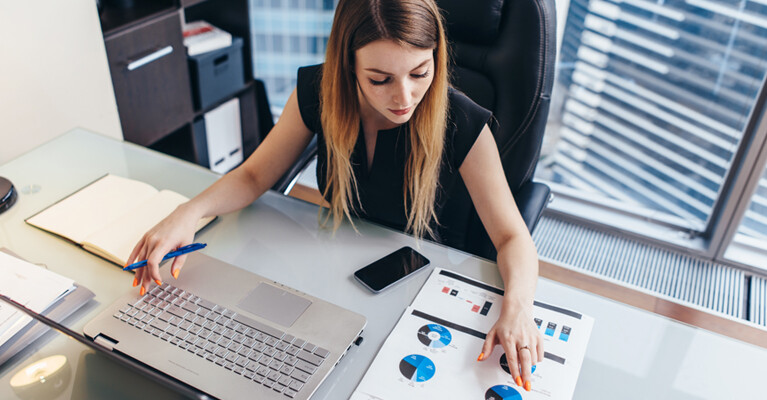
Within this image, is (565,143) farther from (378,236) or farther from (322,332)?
(322,332)

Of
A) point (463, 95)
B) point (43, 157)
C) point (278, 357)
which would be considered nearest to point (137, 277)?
point (278, 357)

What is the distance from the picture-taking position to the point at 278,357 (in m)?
0.85

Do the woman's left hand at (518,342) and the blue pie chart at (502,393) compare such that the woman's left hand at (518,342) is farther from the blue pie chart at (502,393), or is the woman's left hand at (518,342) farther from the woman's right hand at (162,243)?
the woman's right hand at (162,243)

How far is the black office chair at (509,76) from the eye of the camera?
117 centimetres

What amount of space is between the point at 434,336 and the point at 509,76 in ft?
2.03

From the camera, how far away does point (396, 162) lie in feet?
4.01

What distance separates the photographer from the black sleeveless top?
1164 mm

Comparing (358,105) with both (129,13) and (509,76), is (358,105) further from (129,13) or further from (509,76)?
(129,13)

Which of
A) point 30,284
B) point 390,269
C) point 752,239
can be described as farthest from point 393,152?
point 752,239

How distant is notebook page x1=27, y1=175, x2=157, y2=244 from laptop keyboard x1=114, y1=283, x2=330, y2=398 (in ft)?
0.87

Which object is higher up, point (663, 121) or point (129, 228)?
point (129, 228)

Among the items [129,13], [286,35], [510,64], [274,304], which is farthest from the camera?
[286,35]

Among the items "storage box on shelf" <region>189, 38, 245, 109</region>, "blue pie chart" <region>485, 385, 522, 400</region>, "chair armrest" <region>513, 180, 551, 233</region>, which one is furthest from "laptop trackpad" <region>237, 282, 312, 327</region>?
"storage box on shelf" <region>189, 38, 245, 109</region>

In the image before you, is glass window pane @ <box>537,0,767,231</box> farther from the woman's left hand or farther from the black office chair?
the woman's left hand
